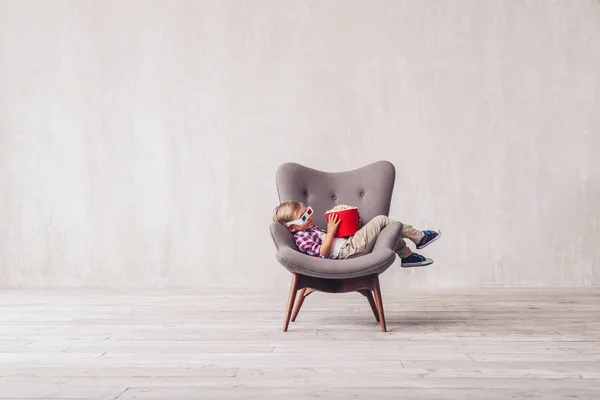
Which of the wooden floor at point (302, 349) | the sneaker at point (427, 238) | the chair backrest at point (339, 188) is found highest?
the chair backrest at point (339, 188)

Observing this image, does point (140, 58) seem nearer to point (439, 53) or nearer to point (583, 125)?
point (439, 53)

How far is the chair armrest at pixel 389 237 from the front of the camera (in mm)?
3155

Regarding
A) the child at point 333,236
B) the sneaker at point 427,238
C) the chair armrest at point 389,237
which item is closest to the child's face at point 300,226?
the child at point 333,236

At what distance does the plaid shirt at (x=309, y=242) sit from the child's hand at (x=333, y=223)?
4.3 inches

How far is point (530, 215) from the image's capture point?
494 cm

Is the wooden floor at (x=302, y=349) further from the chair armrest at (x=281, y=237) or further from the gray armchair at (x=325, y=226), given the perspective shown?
the chair armrest at (x=281, y=237)

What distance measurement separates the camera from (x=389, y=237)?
3195mm

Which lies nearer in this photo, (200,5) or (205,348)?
(205,348)

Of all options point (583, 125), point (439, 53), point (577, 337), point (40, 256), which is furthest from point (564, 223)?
point (40, 256)

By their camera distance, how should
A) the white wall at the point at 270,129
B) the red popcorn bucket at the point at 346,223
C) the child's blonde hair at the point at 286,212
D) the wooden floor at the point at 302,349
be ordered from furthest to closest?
the white wall at the point at 270,129
the child's blonde hair at the point at 286,212
the red popcorn bucket at the point at 346,223
the wooden floor at the point at 302,349

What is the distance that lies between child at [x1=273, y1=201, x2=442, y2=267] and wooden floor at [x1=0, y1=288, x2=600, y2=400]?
0.39 meters

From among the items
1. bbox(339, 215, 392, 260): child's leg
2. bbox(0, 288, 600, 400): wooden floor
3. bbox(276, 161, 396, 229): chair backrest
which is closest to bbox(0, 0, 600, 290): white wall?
bbox(0, 288, 600, 400): wooden floor

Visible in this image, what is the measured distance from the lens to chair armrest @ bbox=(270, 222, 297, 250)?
3173mm

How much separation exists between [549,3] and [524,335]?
10.7 feet
